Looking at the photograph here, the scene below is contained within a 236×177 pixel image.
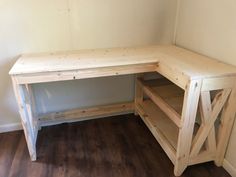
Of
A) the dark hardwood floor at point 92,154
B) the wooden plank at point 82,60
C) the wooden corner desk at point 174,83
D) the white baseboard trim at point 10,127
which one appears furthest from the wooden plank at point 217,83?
the white baseboard trim at point 10,127

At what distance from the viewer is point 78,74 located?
1.72 metres

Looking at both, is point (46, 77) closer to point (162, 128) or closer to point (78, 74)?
point (78, 74)

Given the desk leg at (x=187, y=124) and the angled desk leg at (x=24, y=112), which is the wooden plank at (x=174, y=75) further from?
the angled desk leg at (x=24, y=112)

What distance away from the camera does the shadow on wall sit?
81.8 inches

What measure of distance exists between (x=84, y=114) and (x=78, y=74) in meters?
0.83

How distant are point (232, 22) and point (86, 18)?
1.33 meters

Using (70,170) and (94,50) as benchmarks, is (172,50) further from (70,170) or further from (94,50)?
(70,170)

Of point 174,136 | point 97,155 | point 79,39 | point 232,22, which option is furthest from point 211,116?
point 79,39

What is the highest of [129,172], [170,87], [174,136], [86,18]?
[86,18]

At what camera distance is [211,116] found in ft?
5.25

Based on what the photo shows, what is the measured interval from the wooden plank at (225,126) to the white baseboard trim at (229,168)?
33mm

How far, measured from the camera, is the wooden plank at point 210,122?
5.13 ft

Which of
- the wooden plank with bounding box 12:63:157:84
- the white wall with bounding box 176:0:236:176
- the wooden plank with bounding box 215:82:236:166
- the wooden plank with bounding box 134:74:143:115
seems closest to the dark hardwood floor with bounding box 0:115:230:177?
the wooden plank with bounding box 215:82:236:166

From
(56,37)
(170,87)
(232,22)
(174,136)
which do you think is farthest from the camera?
(170,87)
